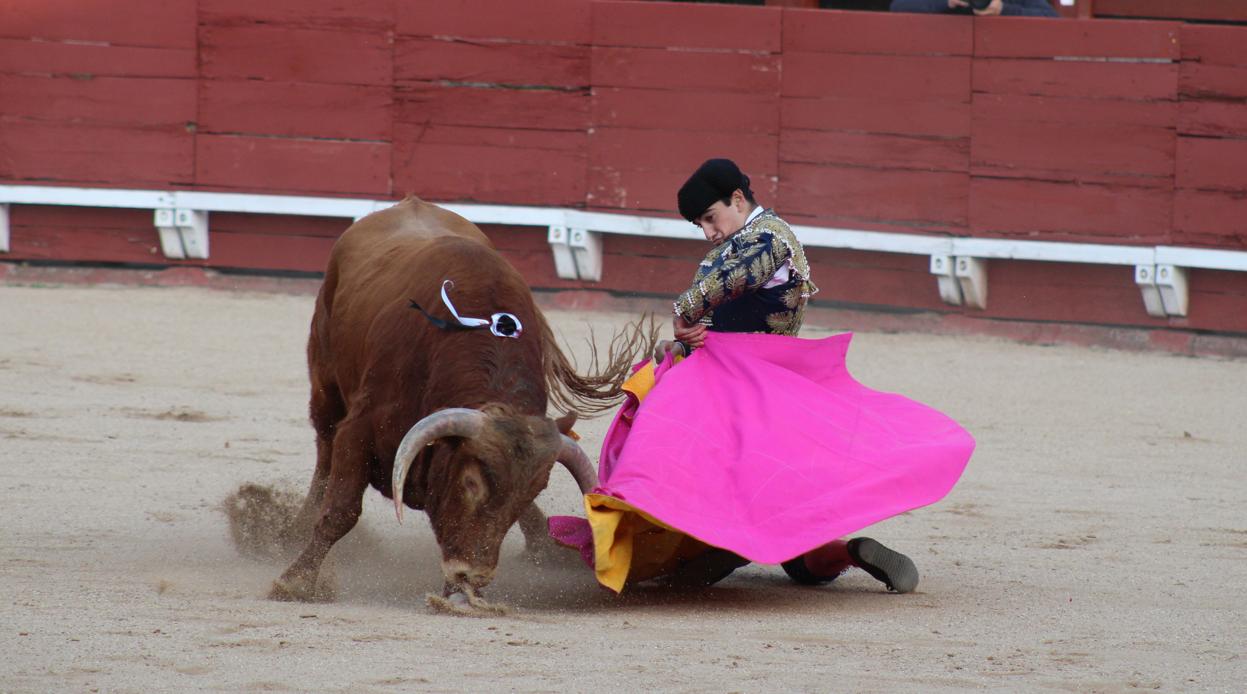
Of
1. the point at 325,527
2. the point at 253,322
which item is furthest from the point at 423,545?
the point at 253,322

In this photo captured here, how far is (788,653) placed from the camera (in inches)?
118

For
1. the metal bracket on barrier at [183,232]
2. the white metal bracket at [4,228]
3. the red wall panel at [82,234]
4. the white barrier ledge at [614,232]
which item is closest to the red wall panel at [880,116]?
the white barrier ledge at [614,232]

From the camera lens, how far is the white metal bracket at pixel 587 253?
8.46 metres

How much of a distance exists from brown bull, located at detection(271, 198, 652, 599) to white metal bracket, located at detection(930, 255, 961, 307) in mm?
3962

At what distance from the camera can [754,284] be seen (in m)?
3.72

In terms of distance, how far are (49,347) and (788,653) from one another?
15.2 feet

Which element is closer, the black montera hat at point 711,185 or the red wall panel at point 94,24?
the black montera hat at point 711,185

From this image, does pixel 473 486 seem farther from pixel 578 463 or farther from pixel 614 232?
pixel 614 232

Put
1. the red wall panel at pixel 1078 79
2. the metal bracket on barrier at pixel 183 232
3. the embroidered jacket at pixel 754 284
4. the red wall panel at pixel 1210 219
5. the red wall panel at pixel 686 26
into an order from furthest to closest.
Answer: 1. the metal bracket on barrier at pixel 183 232
2. the red wall panel at pixel 686 26
3. the red wall panel at pixel 1078 79
4. the red wall panel at pixel 1210 219
5. the embroidered jacket at pixel 754 284

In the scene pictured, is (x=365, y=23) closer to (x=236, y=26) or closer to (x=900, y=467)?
(x=236, y=26)

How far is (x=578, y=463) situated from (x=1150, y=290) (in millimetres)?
4889

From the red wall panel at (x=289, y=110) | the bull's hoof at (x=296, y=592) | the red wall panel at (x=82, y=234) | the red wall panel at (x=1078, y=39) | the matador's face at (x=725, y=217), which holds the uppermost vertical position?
the red wall panel at (x=1078, y=39)

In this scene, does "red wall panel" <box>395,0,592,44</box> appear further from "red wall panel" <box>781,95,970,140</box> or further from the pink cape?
the pink cape

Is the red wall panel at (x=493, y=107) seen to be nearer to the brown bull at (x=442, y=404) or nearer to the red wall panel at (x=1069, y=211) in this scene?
the red wall panel at (x=1069, y=211)
